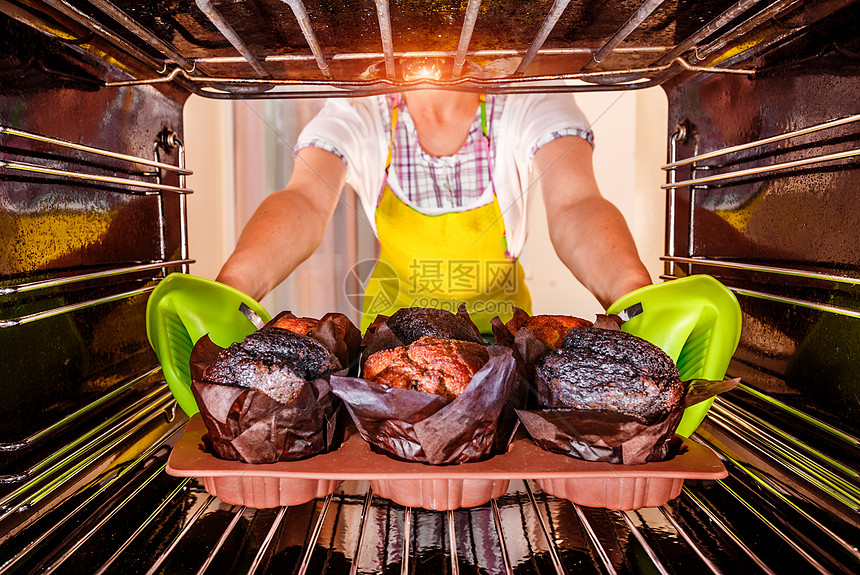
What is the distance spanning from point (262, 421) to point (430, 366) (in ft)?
0.98

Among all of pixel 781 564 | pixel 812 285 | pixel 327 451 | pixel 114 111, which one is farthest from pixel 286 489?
pixel 812 285

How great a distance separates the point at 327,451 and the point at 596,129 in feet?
7.30

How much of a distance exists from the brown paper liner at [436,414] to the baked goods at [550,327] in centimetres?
35

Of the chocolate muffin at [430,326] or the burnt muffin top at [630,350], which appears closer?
the burnt muffin top at [630,350]

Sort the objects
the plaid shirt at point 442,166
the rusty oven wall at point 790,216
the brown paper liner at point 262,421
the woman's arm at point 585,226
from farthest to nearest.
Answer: the plaid shirt at point 442,166 → the woman's arm at point 585,226 → the rusty oven wall at point 790,216 → the brown paper liner at point 262,421

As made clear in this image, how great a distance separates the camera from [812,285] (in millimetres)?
1105

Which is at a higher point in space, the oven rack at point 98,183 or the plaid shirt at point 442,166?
the plaid shirt at point 442,166

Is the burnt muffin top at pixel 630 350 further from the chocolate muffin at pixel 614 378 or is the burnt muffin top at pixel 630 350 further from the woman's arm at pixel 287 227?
the woman's arm at pixel 287 227

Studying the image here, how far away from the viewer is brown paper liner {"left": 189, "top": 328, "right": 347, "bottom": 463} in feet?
2.90

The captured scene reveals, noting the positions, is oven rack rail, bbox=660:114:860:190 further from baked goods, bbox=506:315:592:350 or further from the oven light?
the oven light

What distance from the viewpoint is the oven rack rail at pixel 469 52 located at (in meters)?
0.96

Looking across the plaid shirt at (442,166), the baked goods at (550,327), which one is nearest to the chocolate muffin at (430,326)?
the baked goods at (550,327)

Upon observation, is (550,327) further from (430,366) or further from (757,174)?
(757,174)

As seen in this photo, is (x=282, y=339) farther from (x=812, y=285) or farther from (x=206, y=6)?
(x=812, y=285)
